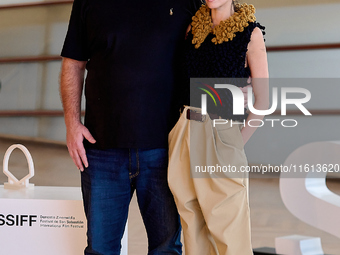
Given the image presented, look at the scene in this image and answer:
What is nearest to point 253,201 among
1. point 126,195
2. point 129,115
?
point 126,195

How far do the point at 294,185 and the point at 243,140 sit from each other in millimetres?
284

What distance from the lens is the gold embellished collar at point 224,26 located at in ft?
4.73

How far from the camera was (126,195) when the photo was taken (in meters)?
1.59

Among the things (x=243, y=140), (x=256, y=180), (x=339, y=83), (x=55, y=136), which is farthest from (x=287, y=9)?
(x=243, y=140)

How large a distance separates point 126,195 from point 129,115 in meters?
0.29

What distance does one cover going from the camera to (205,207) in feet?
4.63

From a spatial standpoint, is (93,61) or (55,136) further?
(55,136)

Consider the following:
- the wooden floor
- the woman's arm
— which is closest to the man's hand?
the woman's arm

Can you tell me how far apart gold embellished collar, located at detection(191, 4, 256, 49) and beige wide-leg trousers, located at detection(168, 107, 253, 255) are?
259 millimetres

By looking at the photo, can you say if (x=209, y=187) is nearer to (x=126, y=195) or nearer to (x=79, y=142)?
(x=126, y=195)

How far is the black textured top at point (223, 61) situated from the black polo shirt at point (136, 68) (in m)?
0.10

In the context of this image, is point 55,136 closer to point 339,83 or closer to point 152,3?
point 339,83

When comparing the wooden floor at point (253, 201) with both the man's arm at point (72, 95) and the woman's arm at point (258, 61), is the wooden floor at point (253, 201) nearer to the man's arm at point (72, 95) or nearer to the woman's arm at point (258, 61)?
the man's arm at point (72, 95)

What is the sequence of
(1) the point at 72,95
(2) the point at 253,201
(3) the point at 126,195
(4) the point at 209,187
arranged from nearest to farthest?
(4) the point at 209,187 < (3) the point at 126,195 < (1) the point at 72,95 < (2) the point at 253,201
